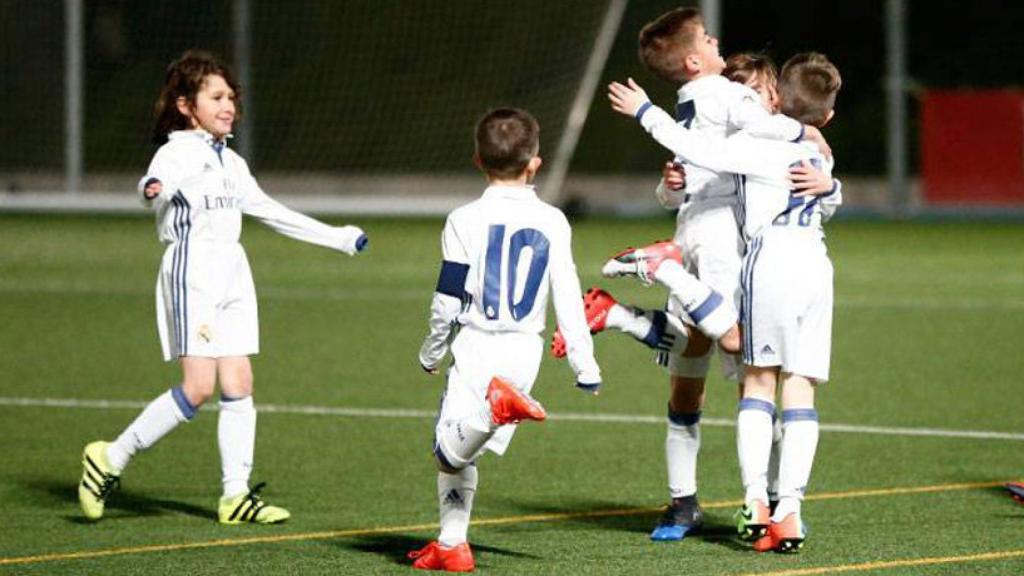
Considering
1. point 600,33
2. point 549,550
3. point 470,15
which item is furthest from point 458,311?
point 470,15

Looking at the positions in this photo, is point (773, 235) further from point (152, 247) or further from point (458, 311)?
point (152, 247)

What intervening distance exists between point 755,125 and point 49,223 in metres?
21.6

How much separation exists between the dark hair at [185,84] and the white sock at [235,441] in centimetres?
115

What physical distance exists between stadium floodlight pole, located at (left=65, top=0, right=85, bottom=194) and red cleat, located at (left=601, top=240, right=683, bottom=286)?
14342 millimetres

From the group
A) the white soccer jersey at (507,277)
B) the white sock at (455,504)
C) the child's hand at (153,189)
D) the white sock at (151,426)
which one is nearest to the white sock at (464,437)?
the white sock at (455,504)

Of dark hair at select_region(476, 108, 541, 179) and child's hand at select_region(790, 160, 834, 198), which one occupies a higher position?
dark hair at select_region(476, 108, 541, 179)

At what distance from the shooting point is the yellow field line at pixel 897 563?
707cm

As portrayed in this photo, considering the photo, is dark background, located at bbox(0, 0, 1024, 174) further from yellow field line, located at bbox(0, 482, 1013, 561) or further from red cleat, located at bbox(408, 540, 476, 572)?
red cleat, located at bbox(408, 540, 476, 572)

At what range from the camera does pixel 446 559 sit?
721 centimetres

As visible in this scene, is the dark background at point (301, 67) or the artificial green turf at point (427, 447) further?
the dark background at point (301, 67)

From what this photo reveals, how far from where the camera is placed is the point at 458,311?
7082 mm

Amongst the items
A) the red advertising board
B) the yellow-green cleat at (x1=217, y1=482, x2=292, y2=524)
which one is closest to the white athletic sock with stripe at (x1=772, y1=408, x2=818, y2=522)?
the yellow-green cleat at (x1=217, y1=482, x2=292, y2=524)

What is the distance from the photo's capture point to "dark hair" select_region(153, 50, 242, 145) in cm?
840

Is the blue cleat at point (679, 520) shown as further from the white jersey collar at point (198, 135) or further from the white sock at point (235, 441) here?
the white jersey collar at point (198, 135)
